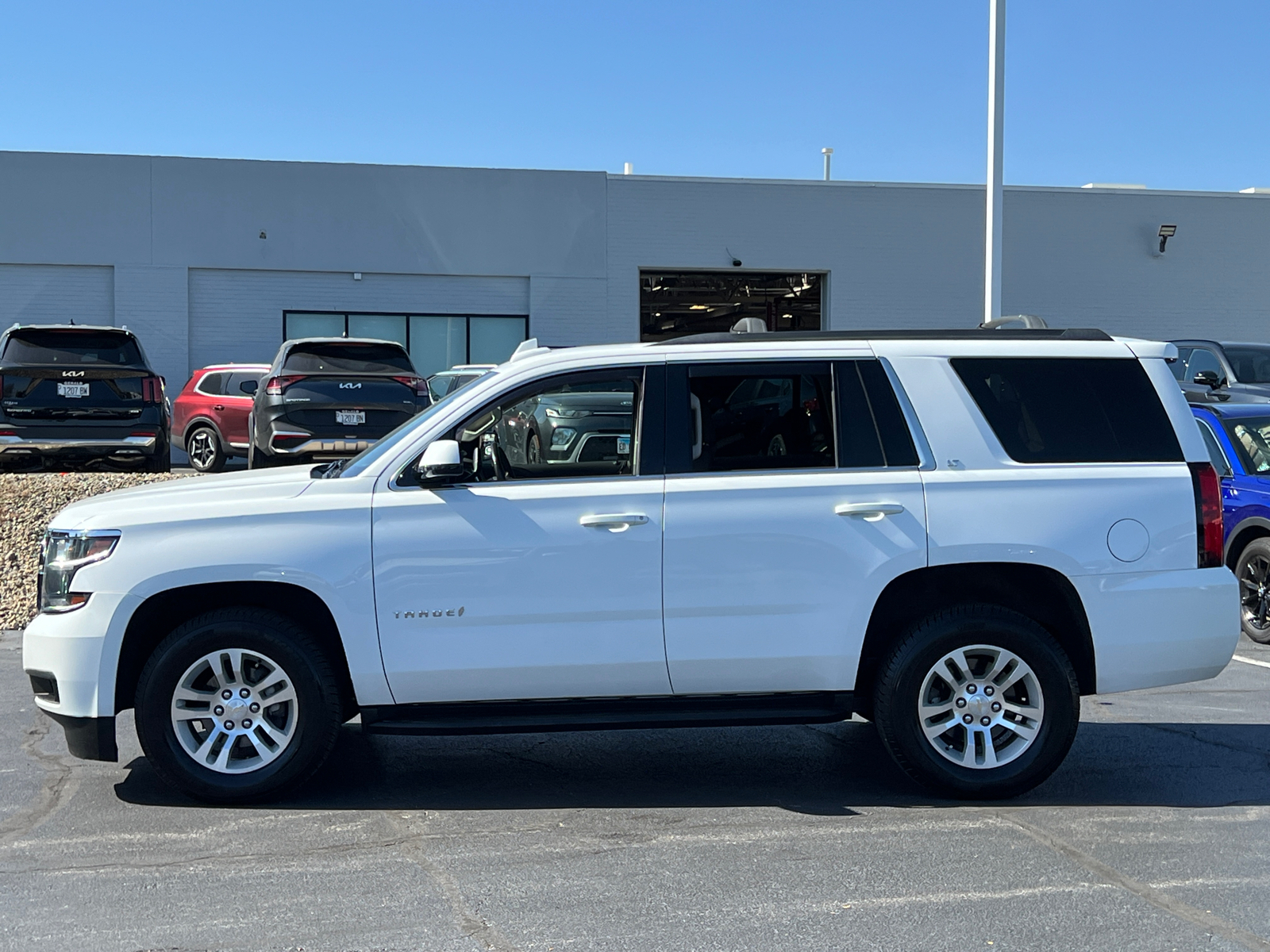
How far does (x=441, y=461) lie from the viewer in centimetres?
514

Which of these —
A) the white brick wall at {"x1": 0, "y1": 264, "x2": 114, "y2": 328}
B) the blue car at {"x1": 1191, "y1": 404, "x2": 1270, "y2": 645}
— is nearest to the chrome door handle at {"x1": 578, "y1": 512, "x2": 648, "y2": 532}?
the blue car at {"x1": 1191, "y1": 404, "x2": 1270, "y2": 645}

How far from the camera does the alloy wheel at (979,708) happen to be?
5.39 m

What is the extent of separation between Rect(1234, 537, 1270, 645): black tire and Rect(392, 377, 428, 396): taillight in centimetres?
842

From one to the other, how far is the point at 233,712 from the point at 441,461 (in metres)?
1.35

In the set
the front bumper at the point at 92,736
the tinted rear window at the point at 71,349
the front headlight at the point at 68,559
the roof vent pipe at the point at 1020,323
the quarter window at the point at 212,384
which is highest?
the tinted rear window at the point at 71,349

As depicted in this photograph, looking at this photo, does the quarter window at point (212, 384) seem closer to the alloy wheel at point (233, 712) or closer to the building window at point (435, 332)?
the building window at point (435, 332)

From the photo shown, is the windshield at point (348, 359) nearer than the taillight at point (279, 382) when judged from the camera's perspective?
No

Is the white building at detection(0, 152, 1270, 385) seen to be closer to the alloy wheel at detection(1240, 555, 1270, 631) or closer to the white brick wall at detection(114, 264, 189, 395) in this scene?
the white brick wall at detection(114, 264, 189, 395)

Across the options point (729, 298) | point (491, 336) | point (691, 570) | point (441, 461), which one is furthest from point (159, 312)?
point (691, 570)

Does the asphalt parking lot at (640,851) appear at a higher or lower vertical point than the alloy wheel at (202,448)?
lower

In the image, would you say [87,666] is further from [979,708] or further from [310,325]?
[310,325]

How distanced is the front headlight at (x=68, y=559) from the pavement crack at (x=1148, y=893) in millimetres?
3835

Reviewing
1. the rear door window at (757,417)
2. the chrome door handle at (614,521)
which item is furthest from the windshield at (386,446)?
the rear door window at (757,417)

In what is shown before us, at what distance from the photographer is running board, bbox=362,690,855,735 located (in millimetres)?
5191
